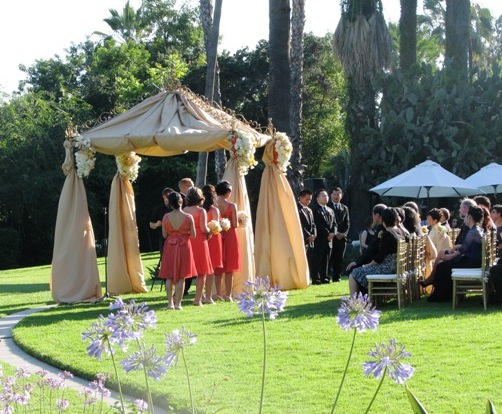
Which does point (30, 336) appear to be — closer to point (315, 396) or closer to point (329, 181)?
point (315, 396)

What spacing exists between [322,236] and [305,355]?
34.2 ft

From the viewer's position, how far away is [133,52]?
56688 millimetres

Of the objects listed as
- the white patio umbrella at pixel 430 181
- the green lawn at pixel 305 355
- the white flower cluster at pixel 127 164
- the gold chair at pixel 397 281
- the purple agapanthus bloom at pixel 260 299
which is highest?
the white flower cluster at pixel 127 164

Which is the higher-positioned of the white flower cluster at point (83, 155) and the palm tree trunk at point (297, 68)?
the palm tree trunk at point (297, 68)

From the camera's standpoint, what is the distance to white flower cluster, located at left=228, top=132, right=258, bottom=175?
1745 centimetres

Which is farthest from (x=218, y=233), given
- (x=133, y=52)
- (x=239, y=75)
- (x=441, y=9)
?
(x=441, y=9)

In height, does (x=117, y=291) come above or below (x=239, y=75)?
below

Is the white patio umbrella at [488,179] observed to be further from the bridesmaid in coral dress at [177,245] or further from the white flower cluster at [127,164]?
the bridesmaid in coral dress at [177,245]

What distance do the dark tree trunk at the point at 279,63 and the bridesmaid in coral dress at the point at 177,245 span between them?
7.40 m

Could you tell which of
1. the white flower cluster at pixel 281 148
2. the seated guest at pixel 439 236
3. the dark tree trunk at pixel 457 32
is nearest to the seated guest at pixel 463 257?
the seated guest at pixel 439 236

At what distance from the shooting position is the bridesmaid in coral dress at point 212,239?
16594 millimetres

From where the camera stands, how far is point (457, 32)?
32562mm

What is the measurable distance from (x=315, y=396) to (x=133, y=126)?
34.6 ft

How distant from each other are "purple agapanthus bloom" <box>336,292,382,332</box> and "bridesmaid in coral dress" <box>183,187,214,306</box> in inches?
450
